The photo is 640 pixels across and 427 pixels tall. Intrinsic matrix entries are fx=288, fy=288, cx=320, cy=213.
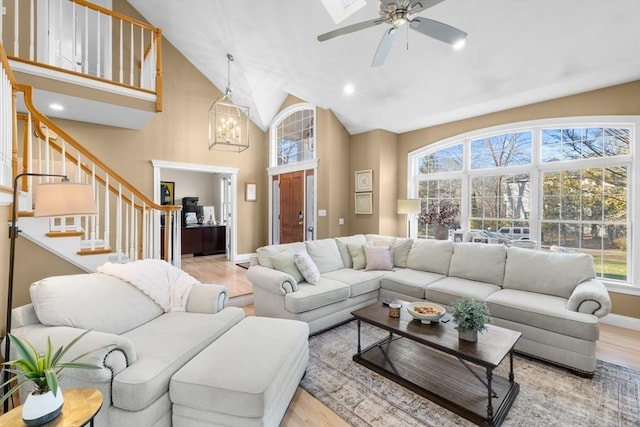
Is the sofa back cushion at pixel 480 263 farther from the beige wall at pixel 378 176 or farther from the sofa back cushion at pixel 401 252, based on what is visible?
the beige wall at pixel 378 176

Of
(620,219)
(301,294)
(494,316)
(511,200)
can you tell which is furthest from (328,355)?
(620,219)

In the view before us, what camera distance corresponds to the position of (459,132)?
491 cm

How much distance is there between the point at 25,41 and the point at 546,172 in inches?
297

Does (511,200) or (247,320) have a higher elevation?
(511,200)

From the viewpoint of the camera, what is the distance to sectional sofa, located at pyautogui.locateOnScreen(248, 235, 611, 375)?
2521mm

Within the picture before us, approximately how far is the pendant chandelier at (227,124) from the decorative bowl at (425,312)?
377 cm

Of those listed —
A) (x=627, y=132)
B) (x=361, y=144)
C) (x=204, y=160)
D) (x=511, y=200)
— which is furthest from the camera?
(x=204, y=160)

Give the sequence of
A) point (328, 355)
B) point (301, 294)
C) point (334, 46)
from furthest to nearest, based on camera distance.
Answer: point (334, 46) < point (301, 294) < point (328, 355)

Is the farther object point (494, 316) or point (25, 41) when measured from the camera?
point (25, 41)

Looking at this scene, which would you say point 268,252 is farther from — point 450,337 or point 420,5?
point 420,5

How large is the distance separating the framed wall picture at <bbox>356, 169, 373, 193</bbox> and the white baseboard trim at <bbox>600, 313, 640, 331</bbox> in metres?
3.67

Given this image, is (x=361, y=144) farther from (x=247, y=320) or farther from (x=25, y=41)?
(x=25, y=41)

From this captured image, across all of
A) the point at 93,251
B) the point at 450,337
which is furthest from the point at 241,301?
the point at 450,337

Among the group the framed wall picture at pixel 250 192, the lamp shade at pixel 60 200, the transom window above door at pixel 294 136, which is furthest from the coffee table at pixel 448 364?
the framed wall picture at pixel 250 192
